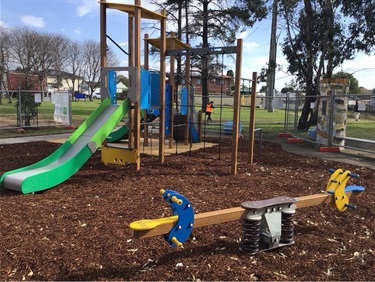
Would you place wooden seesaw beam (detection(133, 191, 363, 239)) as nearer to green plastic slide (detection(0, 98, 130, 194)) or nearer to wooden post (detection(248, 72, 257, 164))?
green plastic slide (detection(0, 98, 130, 194))

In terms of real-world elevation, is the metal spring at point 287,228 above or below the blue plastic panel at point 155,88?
below

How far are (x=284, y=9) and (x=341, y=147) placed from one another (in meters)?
9.93

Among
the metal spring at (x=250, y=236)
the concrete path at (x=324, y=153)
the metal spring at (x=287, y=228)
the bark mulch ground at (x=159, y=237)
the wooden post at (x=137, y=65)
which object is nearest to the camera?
the bark mulch ground at (x=159, y=237)

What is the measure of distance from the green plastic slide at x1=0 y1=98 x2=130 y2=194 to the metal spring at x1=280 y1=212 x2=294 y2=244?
12.4 feet

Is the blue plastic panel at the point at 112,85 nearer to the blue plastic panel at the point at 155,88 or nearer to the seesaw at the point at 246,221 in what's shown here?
the blue plastic panel at the point at 155,88

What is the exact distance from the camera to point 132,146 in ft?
25.4

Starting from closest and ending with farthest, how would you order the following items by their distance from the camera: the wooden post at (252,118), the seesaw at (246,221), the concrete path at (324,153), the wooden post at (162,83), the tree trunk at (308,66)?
the seesaw at (246,221) < the wooden post at (162,83) < the wooden post at (252,118) < the concrete path at (324,153) < the tree trunk at (308,66)

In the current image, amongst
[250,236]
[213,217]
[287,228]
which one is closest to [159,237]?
[213,217]

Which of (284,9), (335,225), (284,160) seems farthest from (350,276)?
(284,9)

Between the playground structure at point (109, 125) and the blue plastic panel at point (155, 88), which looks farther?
the blue plastic panel at point (155, 88)

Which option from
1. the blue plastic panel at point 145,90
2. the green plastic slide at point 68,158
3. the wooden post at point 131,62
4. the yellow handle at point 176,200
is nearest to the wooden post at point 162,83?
the blue plastic panel at point 145,90

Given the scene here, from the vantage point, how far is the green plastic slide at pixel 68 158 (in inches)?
214

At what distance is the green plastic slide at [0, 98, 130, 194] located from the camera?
5.44 metres

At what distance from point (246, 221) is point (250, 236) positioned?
6.4 inches
